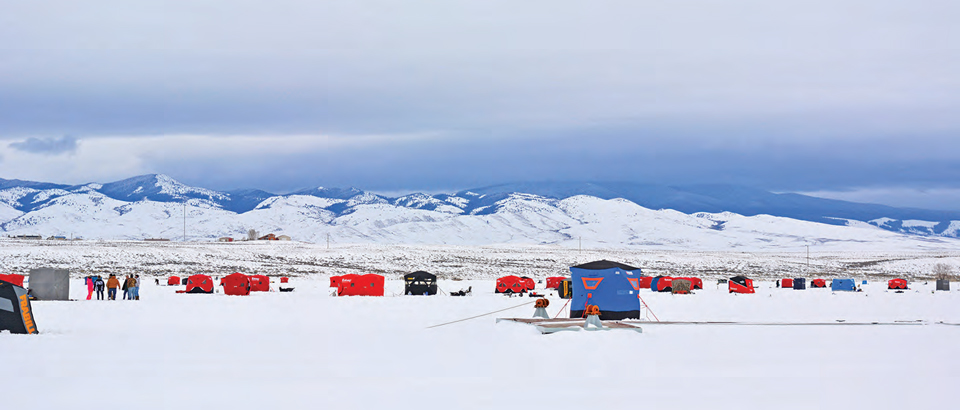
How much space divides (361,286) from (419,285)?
10.3 feet

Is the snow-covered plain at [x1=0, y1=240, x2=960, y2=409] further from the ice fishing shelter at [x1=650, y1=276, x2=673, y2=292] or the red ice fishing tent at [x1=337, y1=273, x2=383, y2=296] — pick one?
the ice fishing shelter at [x1=650, y1=276, x2=673, y2=292]

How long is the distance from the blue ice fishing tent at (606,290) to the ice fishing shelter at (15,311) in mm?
13590

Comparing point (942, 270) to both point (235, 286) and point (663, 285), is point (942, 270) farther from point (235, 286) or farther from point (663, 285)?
point (235, 286)

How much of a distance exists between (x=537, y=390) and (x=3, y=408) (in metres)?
7.11

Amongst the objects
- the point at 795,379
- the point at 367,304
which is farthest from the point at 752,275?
the point at 795,379

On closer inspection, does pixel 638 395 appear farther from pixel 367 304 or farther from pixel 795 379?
pixel 367 304

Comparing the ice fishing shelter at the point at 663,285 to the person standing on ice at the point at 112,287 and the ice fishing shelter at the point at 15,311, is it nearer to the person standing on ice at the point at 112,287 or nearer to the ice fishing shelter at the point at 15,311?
the person standing on ice at the point at 112,287

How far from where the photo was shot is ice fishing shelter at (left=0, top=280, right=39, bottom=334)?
18281mm

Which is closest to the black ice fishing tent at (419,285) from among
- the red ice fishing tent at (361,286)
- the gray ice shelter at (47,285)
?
the red ice fishing tent at (361,286)

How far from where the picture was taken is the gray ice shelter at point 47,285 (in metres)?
32.6

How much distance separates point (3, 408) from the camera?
430 inches

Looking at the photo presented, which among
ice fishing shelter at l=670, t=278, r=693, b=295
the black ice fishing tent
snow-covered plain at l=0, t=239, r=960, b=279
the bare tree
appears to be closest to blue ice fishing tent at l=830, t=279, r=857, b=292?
ice fishing shelter at l=670, t=278, r=693, b=295

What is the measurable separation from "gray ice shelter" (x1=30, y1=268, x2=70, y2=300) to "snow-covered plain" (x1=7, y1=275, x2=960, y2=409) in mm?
6832

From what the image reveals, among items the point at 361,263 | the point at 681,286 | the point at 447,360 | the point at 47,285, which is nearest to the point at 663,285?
the point at 681,286
